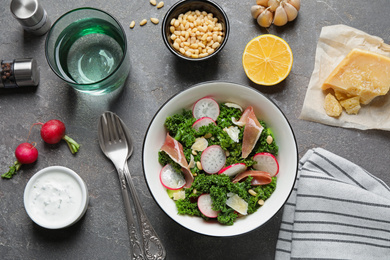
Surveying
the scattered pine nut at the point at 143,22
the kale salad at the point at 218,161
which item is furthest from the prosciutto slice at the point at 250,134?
the scattered pine nut at the point at 143,22

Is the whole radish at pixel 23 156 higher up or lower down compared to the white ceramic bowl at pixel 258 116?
lower down

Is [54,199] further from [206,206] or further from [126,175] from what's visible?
[206,206]

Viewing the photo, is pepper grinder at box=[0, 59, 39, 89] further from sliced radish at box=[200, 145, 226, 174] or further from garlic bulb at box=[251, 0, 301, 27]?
garlic bulb at box=[251, 0, 301, 27]

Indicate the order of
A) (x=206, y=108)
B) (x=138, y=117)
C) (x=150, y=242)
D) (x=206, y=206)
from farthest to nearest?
(x=138, y=117) < (x=150, y=242) < (x=206, y=108) < (x=206, y=206)

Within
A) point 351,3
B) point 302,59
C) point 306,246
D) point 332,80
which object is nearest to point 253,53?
point 302,59

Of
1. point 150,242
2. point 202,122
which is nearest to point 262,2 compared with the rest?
point 202,122

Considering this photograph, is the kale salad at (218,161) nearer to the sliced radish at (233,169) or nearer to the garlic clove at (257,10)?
the sliced radish at (233,169)

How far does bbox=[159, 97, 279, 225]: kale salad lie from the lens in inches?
74.0

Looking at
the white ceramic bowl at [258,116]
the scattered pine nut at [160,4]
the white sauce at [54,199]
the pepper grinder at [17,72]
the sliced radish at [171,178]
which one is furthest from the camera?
the scattered pine nut at [160,4]

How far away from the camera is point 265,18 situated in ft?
7.26

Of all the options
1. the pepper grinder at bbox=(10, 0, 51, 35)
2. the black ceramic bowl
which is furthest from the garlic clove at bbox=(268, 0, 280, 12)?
the pepper grinder at bbox=(10, 0, 51, 35)

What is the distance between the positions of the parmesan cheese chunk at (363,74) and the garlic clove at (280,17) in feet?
1.28

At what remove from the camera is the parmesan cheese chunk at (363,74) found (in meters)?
2.14

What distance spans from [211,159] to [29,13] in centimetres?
129
